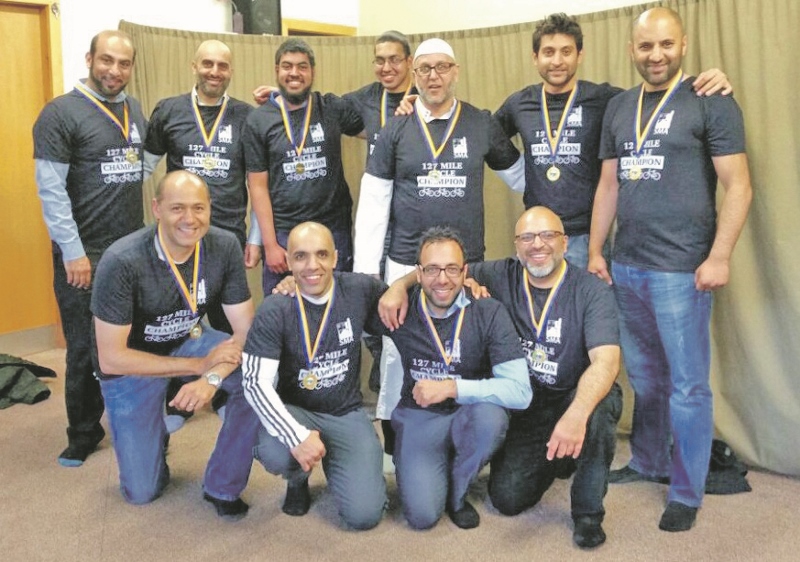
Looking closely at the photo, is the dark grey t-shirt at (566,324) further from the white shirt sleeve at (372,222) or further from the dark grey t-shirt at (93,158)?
the dark grey t-shirt at (93,158)

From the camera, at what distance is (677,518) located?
2.84 meters

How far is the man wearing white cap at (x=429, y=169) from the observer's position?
10.6 ft

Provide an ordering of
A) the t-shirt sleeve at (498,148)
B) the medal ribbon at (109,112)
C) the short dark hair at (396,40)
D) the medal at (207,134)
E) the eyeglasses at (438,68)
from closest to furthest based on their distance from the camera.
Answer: the eyeglasses at (438,68) < the t-shirt sleeve at (498,148) < the medal ribbon at (109,112) < the short dark hair at (396,40) < the medal at (207,134)

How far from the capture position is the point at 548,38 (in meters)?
3.19

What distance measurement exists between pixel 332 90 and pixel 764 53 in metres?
2.50

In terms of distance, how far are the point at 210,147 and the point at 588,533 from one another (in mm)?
2481

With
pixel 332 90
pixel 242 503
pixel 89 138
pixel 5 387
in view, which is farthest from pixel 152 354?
pixel 332 90

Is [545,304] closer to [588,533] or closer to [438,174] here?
[438,174]

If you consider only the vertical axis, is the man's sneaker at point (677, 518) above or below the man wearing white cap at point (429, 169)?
below

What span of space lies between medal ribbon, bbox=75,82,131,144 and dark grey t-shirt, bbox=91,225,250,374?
739mm

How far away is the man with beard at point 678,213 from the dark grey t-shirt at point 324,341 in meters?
1.05

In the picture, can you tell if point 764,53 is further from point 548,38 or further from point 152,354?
point 152,354

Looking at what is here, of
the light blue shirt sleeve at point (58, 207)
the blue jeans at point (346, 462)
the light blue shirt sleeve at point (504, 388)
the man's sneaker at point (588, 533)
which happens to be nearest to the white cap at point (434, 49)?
the light blue shirt sleeve at point (504, 388)

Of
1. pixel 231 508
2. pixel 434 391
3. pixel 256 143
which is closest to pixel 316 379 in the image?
pixel 434 391
